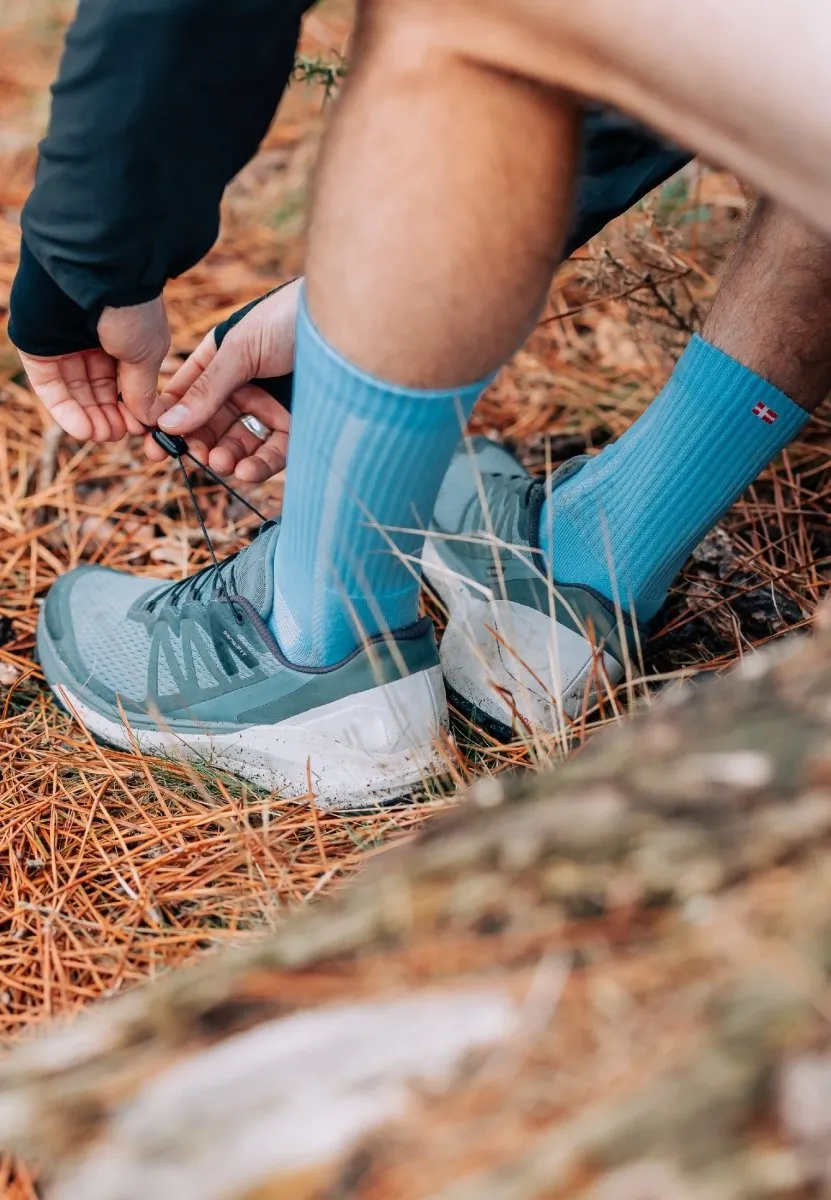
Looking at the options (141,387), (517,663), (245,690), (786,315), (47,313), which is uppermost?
(786,315)

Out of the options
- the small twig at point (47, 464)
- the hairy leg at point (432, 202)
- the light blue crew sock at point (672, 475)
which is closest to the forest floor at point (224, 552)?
the small twig at point (47, 464)

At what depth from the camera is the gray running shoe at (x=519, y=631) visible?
111cm

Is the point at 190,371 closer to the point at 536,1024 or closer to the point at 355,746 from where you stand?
the point at 355,746

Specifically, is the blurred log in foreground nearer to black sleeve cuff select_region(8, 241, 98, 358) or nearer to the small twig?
black sleeve cuff select_region(8, 241, 98, 358)

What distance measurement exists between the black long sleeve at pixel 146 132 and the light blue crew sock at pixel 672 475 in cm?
50

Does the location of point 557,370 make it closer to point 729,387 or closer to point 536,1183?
point 729,387

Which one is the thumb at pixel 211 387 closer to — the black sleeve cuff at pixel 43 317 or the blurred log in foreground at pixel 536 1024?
the black sleeve cuff at pixel 43 317

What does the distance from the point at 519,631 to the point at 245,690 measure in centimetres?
32

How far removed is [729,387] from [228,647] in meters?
0.63

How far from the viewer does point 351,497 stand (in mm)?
928

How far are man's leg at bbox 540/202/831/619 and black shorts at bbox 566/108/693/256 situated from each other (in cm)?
13

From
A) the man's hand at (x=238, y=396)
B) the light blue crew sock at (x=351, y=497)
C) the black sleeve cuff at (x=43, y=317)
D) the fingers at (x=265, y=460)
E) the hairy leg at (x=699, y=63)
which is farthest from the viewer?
the fingers at (x=265, y=460)

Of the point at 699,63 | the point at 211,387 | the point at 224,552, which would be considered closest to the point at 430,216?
the point at 699,63

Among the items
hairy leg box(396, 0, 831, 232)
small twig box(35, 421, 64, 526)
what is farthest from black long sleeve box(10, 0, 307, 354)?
small twig box(35, 421, 64, 526)
